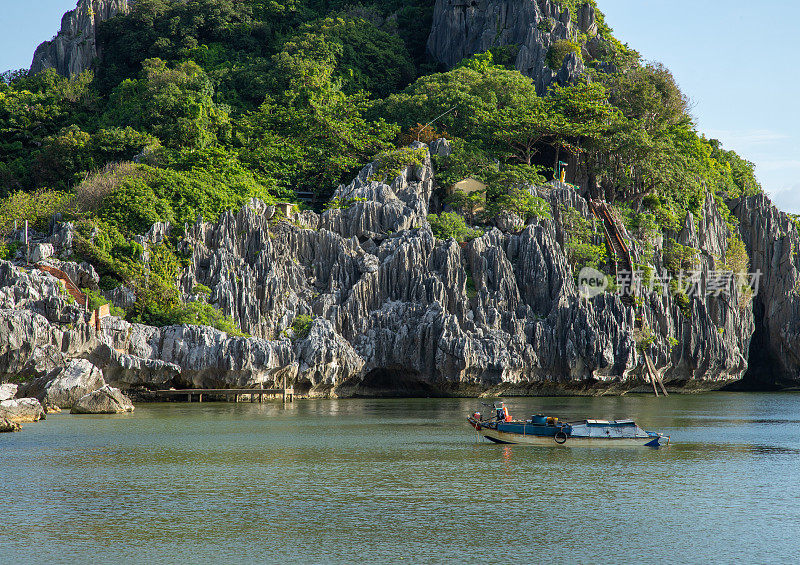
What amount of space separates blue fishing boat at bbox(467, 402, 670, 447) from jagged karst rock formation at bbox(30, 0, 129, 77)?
80.8m

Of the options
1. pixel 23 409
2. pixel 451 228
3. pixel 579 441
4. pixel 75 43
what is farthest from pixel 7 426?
pixel 75 43

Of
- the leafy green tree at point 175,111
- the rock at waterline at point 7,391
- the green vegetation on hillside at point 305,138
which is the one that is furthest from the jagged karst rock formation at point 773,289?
the rock at waterline at point 7,391

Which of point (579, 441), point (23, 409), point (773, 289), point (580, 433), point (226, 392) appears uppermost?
point (773, 289)

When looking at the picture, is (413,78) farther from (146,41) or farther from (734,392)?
(734,392)

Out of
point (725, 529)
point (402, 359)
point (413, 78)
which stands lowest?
point (725, 529)

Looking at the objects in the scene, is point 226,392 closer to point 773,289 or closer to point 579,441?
point 579,441

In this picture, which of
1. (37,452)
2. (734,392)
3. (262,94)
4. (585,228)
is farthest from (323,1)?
(37,452)

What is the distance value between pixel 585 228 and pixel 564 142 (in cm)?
984

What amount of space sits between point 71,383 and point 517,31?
65581 millimetres

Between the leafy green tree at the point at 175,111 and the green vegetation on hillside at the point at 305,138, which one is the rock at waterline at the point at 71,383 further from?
the leafy green tree at the point at 175,111

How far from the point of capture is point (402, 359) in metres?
62.3

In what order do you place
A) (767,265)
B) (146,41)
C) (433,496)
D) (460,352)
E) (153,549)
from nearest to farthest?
(153,549) → (433,496) → (460,352) → (767,265) → (146,41)

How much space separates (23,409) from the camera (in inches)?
1753

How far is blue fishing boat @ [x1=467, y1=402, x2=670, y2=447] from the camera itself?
Answer: 37000mm
